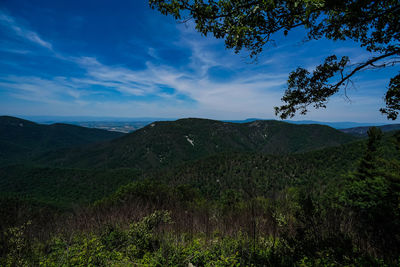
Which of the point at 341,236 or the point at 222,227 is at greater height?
the point at 341,236

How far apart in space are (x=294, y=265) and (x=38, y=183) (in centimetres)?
20969

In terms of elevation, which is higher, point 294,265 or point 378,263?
point 378,263

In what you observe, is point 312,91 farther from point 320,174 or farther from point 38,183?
point 38,183

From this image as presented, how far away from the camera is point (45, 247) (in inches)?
315

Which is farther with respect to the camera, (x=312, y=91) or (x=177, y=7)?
(x=312, y=91)

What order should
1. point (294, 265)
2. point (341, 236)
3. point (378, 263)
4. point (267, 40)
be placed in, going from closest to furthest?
point (267, 40) < point (378, 263) < point (294, 265) < point (341, 236)

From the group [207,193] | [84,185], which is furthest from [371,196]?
[84,185]

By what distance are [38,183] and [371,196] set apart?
8328 inches

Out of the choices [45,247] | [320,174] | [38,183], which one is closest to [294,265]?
[45,247]

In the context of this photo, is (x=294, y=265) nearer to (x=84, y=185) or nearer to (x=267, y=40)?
(x=267, y=40)

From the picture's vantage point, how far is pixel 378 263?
4449mm

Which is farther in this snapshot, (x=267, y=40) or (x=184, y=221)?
(x=184, y=221)

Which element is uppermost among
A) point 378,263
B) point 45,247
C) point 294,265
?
point 378,263

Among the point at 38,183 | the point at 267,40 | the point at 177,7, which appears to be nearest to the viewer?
the point at 177,7
